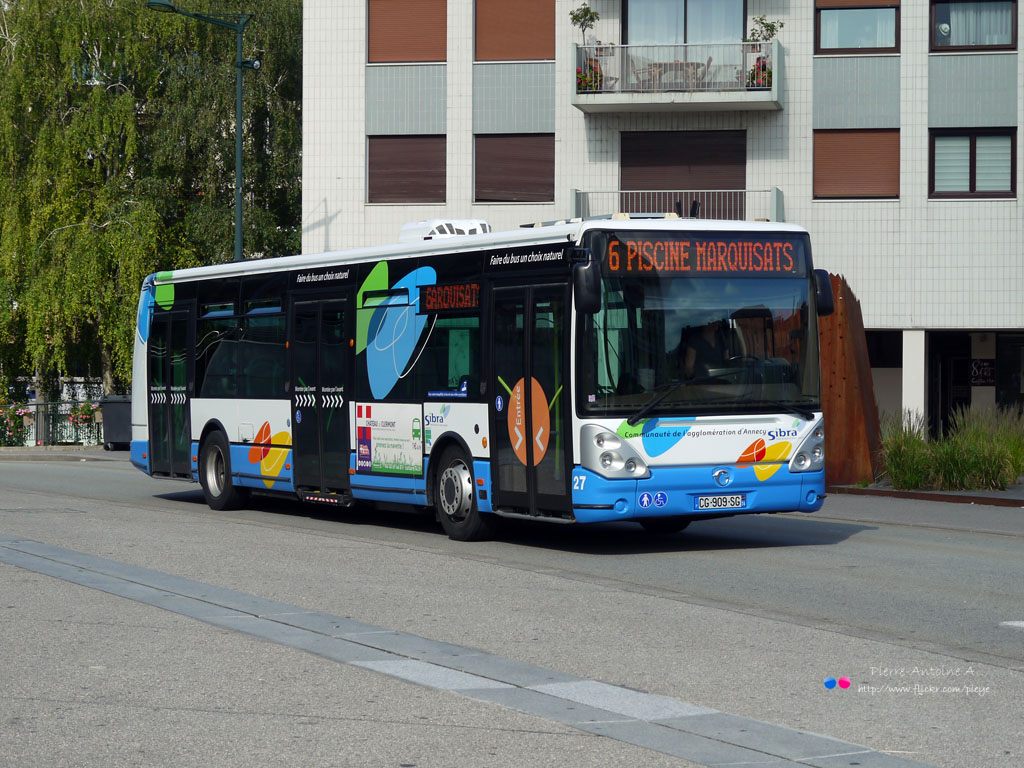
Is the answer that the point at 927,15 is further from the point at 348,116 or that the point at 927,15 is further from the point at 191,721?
the point at 191,721

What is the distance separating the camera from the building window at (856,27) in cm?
3219

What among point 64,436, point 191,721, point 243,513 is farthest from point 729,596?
point 64,436

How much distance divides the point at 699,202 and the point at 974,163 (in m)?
5.80

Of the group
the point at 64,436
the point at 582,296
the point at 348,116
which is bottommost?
the point at 64,436

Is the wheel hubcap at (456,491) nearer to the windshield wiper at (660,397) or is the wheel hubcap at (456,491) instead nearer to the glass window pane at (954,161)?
the windshield wiper at (660,397)

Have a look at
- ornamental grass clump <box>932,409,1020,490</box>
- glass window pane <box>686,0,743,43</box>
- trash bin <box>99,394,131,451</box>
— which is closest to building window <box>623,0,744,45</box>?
glass window pane <box>686,0,743,43</box>

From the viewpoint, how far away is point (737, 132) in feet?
108

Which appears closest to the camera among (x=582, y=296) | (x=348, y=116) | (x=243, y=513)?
(x=582, y=296)

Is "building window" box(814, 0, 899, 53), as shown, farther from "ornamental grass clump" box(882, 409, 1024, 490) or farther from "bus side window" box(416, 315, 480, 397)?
"bus side window" box(416, 315, 480, 397)

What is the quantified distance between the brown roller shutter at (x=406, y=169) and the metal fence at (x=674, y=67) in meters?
3.80

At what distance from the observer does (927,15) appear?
32.0 m

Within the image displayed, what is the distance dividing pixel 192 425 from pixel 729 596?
1016 centimetres

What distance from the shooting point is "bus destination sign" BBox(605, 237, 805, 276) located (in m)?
12.7

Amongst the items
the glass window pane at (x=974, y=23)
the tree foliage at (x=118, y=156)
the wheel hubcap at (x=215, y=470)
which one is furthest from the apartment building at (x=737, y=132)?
the wheel hubcap at (x=215, y=470)
